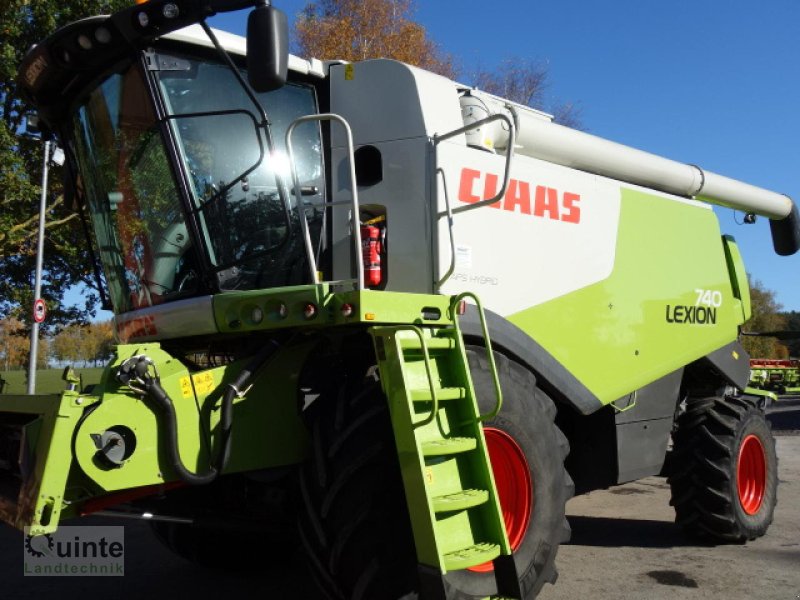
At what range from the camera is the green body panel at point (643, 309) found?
4691 mm

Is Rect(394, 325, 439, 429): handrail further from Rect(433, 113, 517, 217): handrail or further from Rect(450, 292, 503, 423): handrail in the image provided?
Rect(433, 113, 517, 217): handrail

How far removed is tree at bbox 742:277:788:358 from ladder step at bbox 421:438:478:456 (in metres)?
45.7

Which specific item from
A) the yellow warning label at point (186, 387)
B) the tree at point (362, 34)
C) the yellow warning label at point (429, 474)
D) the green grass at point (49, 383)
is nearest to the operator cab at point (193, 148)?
the yellow warning label at point (186, 387)

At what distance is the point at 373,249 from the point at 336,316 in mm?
715

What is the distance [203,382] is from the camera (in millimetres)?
3518

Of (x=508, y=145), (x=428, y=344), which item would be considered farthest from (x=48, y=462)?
(x=508, y=145)

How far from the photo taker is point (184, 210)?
3.87 metres

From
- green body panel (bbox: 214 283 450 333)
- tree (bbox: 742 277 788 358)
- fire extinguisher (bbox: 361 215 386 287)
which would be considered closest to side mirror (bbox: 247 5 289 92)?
green body panel (bbox: 214 283 450 333)

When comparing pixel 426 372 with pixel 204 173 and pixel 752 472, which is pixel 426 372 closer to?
pixel 204 173

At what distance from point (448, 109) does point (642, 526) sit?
396cm

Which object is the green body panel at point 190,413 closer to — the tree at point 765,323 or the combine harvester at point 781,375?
the combine harvester at point 781,375

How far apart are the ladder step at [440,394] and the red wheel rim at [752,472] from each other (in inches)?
139

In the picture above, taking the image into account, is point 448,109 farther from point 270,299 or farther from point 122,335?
point 122,335

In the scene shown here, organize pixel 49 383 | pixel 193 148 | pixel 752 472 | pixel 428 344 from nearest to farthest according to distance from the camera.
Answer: pixel 428 344
pixel 193 148
pixel 752 472
pixel 49 383
